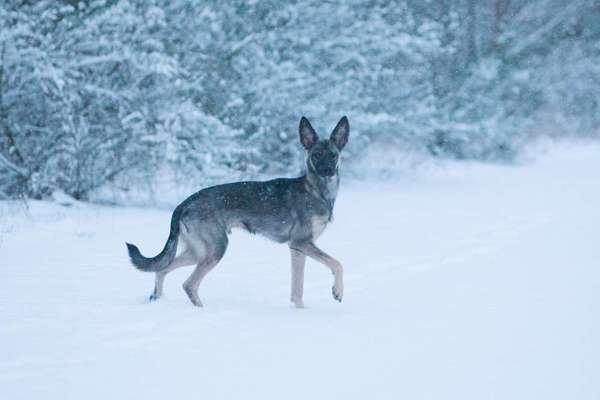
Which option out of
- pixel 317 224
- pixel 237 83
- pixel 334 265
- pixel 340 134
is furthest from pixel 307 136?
pixel 237 83

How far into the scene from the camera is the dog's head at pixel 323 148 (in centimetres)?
623

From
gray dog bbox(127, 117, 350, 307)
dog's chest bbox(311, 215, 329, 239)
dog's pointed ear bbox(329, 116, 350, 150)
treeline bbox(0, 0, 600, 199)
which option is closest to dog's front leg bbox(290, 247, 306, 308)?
gray dog bbox(127, 117, 350, 307)

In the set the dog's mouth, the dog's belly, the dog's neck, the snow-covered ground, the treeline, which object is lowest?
the snow-covered ground

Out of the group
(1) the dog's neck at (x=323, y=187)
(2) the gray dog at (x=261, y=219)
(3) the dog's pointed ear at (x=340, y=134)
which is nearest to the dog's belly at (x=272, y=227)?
(2) the gray dog at (x=261, y=219)

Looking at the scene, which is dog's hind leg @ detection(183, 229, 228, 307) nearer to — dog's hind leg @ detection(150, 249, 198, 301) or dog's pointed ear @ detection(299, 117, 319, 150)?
dog's hind leg @ detection(150, 249, 198, 301)

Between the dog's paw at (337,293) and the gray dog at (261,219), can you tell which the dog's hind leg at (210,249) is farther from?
the dog's paw at (337,293)

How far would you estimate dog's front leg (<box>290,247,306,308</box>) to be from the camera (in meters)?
5.89

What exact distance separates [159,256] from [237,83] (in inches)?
352

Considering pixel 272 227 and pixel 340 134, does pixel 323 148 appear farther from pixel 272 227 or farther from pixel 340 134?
pixel 272 227

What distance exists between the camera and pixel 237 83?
14055mm

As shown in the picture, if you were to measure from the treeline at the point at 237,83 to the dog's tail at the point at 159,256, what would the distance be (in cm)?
532

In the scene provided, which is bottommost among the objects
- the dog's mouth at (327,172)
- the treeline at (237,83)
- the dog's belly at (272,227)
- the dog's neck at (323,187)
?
the dog's belly at (272,227)

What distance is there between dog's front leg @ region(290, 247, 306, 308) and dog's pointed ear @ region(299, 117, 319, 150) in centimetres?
108

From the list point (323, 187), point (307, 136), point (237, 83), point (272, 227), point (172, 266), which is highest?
point (237, 83)
